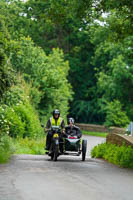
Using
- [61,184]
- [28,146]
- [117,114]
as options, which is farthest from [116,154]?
[117,114]

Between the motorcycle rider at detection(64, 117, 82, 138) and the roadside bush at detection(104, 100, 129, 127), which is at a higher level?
the roadside bush at detection(104, 100, 129, 127)

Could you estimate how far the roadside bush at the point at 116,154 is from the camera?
16156 mm

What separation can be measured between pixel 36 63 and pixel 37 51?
1.06 meters

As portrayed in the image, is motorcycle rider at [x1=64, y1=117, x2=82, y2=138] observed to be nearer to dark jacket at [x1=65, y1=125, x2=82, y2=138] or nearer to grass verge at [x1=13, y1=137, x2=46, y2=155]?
dark jacket at [x1=65, y1=125, x2=82, y2=138]

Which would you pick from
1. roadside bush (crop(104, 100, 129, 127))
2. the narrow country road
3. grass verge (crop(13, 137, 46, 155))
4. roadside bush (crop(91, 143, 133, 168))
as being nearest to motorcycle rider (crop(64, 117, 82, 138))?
roadside bush (crop(91, 143, 133, 168))

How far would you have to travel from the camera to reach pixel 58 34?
6216 cm

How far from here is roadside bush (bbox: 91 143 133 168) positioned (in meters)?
16.2

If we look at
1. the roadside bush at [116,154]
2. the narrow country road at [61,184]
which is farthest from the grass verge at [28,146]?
the narrow country road at [61,184]

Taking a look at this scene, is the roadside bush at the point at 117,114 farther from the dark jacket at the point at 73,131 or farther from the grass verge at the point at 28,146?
the dark jacket at the point at 73,131

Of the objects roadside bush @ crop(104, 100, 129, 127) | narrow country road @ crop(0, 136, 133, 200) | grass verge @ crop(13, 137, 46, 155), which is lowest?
narrow country road @ crop(0, 136, 133, 200)

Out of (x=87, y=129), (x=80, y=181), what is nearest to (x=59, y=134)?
(x=80, y=181)

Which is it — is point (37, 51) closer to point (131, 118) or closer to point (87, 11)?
point (131, 118)

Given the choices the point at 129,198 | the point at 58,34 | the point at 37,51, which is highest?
the point at 58,34

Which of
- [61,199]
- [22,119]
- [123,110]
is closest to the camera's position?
[61,199]
